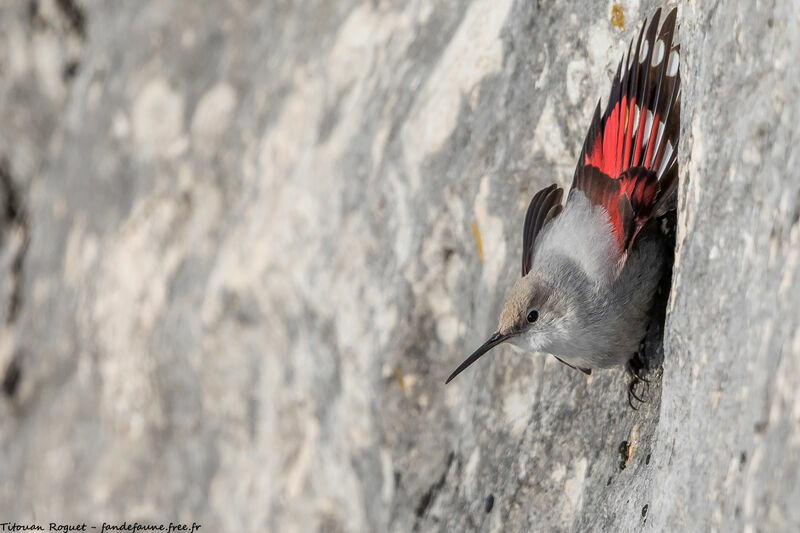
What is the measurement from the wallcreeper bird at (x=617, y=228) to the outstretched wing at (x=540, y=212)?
120 mm

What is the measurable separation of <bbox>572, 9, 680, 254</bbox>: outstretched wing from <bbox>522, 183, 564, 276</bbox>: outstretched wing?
0.79 ft

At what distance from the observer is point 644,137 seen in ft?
7.62

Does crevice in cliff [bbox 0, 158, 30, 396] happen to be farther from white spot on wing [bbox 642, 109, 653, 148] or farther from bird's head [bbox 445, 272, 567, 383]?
white spot on wing [bbox 642, 109, 653, 148]

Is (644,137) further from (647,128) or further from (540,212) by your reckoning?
(540,212)

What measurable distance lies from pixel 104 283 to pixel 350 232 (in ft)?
6.11

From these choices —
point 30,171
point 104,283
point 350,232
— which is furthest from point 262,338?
point 30,171

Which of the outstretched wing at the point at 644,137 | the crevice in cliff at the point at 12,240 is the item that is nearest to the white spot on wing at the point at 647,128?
the outstretched wing at the point at 644,137

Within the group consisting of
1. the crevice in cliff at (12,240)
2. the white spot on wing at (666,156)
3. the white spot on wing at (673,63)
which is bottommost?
the white spot on wing at (666,156)

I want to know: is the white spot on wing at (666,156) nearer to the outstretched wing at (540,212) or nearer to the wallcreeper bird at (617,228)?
the wallcreeper bird at (617,228)

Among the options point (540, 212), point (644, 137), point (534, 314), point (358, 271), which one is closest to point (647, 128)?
point (644, 137)

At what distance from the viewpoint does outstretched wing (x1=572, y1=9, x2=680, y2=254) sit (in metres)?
2.29

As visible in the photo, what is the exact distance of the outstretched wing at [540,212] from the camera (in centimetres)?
261

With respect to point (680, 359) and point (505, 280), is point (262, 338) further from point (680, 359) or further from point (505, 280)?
point (680, 359)

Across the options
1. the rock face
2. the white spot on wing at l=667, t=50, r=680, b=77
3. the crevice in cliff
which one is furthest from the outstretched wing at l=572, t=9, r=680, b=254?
the crevice in cliff
